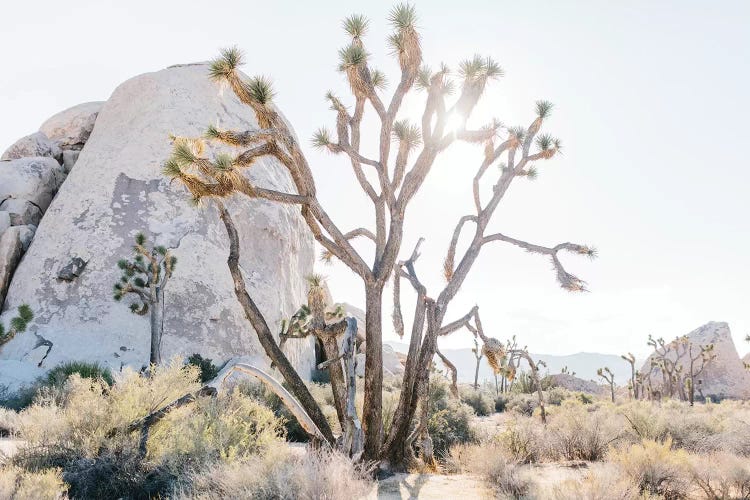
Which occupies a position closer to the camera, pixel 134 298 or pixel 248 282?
pixel 134 298

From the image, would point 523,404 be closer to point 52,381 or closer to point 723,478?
point 723,478

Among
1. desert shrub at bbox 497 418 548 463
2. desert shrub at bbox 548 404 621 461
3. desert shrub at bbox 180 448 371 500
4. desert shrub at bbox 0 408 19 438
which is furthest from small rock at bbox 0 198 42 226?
desert shrub at bbox 548 404 621 461

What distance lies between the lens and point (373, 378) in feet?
27.6

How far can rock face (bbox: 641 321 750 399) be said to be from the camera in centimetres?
3822

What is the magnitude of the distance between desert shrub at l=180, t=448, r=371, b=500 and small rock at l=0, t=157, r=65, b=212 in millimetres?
22000

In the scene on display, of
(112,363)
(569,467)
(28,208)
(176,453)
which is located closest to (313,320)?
(176,453)

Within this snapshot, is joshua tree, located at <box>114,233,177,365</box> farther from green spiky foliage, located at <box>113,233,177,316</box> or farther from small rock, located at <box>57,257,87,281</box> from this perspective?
small rock, located at <box>57,257,87,281</box>

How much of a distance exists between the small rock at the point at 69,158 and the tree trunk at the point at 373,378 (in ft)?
74.2

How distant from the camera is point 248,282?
68.8 ft

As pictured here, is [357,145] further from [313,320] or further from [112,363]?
[112,363]

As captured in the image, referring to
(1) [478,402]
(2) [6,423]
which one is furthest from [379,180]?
(1) [478,402]

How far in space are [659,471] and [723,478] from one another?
0.71 m

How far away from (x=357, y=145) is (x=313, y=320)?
3.22 meters

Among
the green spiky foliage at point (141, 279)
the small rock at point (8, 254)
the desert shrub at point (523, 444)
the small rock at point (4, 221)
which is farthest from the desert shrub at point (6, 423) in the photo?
the small rock at point (4, 221)
